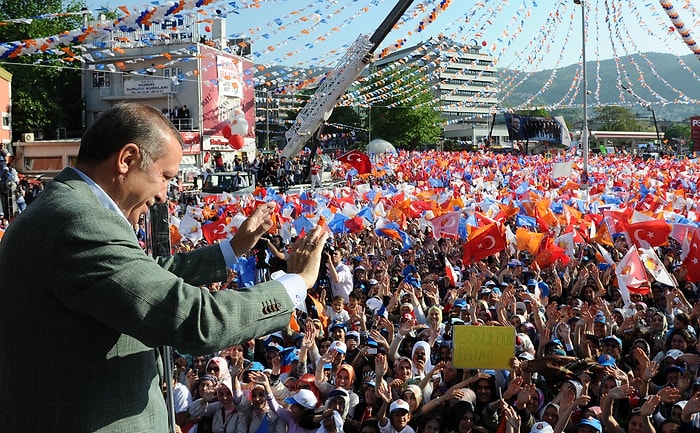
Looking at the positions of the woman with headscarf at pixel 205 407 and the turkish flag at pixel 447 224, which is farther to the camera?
the turkish flag at pixel 447 224

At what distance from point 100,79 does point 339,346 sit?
4116cm

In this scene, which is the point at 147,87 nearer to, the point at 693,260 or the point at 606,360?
the point at 693,260

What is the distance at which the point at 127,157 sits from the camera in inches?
69.6

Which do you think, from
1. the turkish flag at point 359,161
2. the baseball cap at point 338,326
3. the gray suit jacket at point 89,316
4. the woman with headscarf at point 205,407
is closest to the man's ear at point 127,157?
the gray suit jacket at point 89,316

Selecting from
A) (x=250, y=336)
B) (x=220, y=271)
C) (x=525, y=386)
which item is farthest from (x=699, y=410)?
(x=250, y=336)

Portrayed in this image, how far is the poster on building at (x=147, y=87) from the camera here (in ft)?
132

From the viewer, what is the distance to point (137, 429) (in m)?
1.78

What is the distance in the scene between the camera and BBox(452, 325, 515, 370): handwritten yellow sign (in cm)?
510

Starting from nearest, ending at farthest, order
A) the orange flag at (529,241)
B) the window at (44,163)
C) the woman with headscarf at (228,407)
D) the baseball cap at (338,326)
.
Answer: the woman with headscarf at (228,407)
the baseball cap at (338,326)
the orange flag at (529,241)
the window at (44,163)

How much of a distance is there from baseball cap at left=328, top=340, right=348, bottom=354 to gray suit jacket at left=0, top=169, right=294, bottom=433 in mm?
4577

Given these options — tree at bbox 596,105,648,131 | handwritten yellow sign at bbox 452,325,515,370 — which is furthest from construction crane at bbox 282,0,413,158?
tree at bbox 596,105,648,131

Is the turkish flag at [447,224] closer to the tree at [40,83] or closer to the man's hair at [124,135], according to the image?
the man's hair at [124,135]

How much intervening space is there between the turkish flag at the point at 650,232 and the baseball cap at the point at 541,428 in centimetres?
658

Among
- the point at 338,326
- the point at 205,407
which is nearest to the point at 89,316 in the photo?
the point at 205,407
